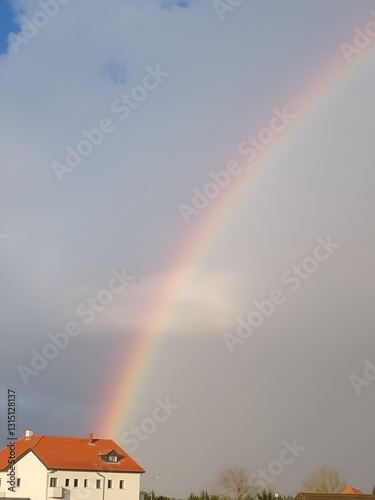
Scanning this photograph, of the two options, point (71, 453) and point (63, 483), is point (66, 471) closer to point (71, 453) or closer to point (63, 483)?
point (63, 483)

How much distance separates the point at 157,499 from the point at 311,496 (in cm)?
3671

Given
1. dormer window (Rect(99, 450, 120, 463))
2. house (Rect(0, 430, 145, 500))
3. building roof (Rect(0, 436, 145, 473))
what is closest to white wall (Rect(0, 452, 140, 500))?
house (Rect(0, 430, 145, 500))

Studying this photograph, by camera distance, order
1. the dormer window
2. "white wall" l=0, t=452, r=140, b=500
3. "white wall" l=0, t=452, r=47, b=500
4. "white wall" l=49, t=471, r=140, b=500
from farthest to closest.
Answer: the dormer window, "white wall" l=49, t=471, r=140, b=500, "white wall" l=0, t=452, r=140, b=500, "white wall" l=0, t=452, r=47, b=500

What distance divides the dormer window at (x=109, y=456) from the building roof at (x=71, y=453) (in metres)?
0.34

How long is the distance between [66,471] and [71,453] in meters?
3.52

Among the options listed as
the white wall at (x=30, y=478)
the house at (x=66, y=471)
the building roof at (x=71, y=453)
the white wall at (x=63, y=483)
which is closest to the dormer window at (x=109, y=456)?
the house at (x=66, y=471)

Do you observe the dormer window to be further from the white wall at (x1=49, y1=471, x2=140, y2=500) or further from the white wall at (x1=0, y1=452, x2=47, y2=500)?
the white wall at (x1=0, y1=452, x2=47, y2=500)

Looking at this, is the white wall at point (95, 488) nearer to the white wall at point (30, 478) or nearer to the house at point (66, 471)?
the house at point (66, 471)

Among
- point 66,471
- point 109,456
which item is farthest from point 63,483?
point 109,456

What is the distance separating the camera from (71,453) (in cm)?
8044

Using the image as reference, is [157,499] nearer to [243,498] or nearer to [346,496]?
[243,498]

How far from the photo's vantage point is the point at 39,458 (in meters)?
76.8

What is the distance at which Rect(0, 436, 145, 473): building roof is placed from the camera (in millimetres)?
77938

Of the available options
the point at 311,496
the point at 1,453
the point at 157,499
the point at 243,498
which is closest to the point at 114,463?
the point at 1,453
